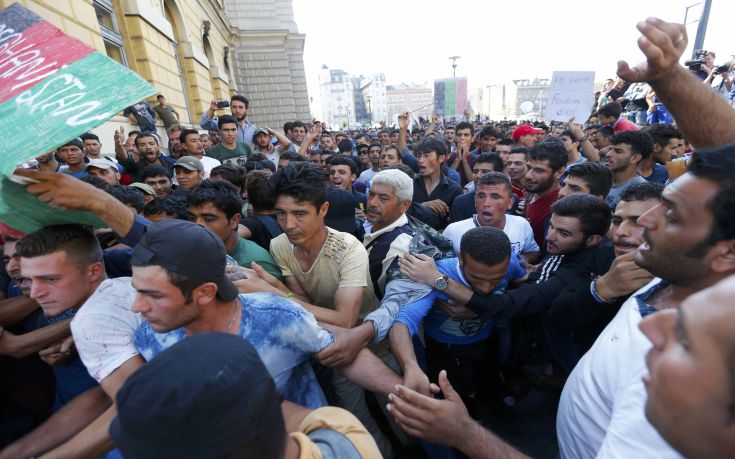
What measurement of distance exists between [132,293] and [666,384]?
Result: 1.98 metres

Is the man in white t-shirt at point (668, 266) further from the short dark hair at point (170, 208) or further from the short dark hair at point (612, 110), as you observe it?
the short dark hair at point (612, 110)

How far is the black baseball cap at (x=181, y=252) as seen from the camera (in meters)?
1.32

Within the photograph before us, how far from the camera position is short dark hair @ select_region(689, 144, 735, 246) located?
107 centimetres

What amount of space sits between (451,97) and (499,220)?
12.8m

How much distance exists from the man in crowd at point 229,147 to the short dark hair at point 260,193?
3131mm

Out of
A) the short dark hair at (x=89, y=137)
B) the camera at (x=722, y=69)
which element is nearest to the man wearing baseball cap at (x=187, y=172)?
the short dark hair at (x=89, y=137)

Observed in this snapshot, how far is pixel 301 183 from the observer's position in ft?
7.30

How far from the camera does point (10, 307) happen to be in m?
1.94

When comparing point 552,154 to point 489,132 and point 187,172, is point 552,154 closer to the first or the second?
point 489,132

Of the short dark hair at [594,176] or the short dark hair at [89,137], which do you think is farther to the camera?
the short dark hair at [89,137]

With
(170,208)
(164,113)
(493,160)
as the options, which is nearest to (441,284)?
(170,208)

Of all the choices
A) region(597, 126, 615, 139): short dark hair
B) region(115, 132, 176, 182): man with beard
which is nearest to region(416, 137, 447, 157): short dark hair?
region(115, 132, 176, 182): man with beard

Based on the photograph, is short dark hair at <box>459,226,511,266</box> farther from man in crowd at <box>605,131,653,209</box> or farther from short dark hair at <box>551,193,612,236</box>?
→ man in crowd at <box>605,131,653,209</box>

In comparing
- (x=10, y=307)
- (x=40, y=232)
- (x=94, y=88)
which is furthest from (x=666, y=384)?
(x=10, y=307)
